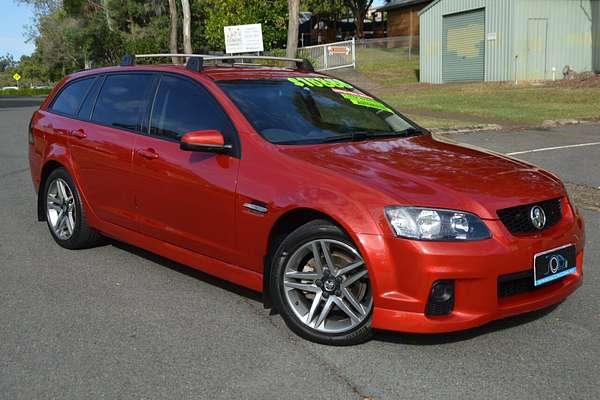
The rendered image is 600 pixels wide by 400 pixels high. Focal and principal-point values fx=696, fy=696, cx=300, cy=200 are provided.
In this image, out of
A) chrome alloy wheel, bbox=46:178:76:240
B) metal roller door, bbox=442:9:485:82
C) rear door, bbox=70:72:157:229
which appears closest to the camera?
rear door, bbox=70:72:157:229

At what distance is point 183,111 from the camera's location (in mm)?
4965

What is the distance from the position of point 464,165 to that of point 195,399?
211 cm

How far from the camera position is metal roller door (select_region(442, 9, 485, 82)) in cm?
2959

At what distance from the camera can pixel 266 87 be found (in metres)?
4.98

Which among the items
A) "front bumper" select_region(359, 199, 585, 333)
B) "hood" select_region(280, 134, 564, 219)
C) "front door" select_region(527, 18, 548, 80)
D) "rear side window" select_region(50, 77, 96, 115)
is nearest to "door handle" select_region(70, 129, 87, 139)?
"rear side window" select_region(50, 77, 96, 115)

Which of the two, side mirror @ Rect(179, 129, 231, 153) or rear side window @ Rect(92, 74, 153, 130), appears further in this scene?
rear side window @ Rect(92, 74, 153, 130)

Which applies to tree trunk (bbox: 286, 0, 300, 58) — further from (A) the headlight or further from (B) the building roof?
(B) the building roof

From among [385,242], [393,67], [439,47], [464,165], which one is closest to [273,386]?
[385,242]

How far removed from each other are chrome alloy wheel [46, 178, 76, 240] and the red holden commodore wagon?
0.20 metres

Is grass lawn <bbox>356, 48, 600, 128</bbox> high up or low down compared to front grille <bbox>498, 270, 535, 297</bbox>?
up

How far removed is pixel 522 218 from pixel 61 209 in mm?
4115

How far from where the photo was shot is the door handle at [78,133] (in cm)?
577

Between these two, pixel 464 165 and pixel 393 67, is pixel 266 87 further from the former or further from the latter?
pixel 393 67

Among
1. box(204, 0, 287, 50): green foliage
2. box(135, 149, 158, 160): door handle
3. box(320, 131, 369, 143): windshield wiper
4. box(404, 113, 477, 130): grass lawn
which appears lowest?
box(404, 113, 477, 130): grass lawn
